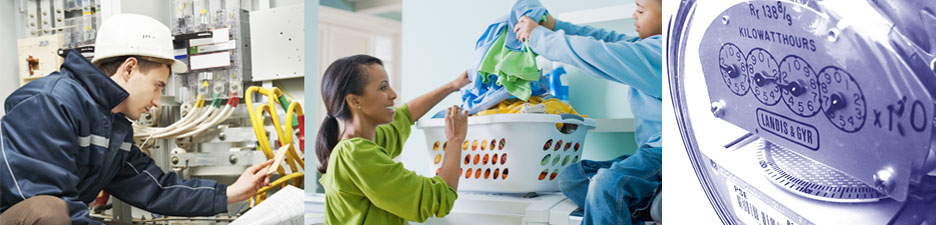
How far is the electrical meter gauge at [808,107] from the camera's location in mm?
668

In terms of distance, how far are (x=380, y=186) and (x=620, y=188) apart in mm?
492

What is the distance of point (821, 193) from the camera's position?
2.43ft

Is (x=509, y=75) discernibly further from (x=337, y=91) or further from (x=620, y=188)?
(x=337, y=91)

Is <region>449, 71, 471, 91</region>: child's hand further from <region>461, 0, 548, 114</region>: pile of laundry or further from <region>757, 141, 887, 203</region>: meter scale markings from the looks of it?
<region>757, 141, 887, 203</region>: meter scale markings

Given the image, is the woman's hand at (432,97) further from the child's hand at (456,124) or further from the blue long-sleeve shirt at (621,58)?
the blue long-sleeve shirt at (621,58)

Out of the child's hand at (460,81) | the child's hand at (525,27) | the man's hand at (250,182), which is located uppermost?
the child's hand at (525,27)

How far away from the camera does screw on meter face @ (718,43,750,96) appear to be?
81 centimetres

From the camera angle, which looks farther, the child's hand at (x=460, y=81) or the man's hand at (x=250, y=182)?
the man's hand at (x=250, y=182)

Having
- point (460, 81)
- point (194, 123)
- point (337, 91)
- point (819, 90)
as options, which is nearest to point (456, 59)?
point (460, 81)

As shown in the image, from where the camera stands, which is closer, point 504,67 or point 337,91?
point 504,67

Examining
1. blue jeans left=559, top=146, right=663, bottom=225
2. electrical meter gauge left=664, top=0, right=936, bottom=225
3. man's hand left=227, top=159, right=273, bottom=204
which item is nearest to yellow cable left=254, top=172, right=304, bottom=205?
man's hand left=227, top=159, right=273, bottom=204

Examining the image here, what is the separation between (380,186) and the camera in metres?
1.32

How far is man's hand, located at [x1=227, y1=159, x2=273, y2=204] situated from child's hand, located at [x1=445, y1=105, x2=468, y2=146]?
1.30 m

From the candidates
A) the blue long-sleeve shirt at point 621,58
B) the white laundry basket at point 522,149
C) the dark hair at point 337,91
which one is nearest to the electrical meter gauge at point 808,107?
the blue long-sleeve shirt at point 621,58
